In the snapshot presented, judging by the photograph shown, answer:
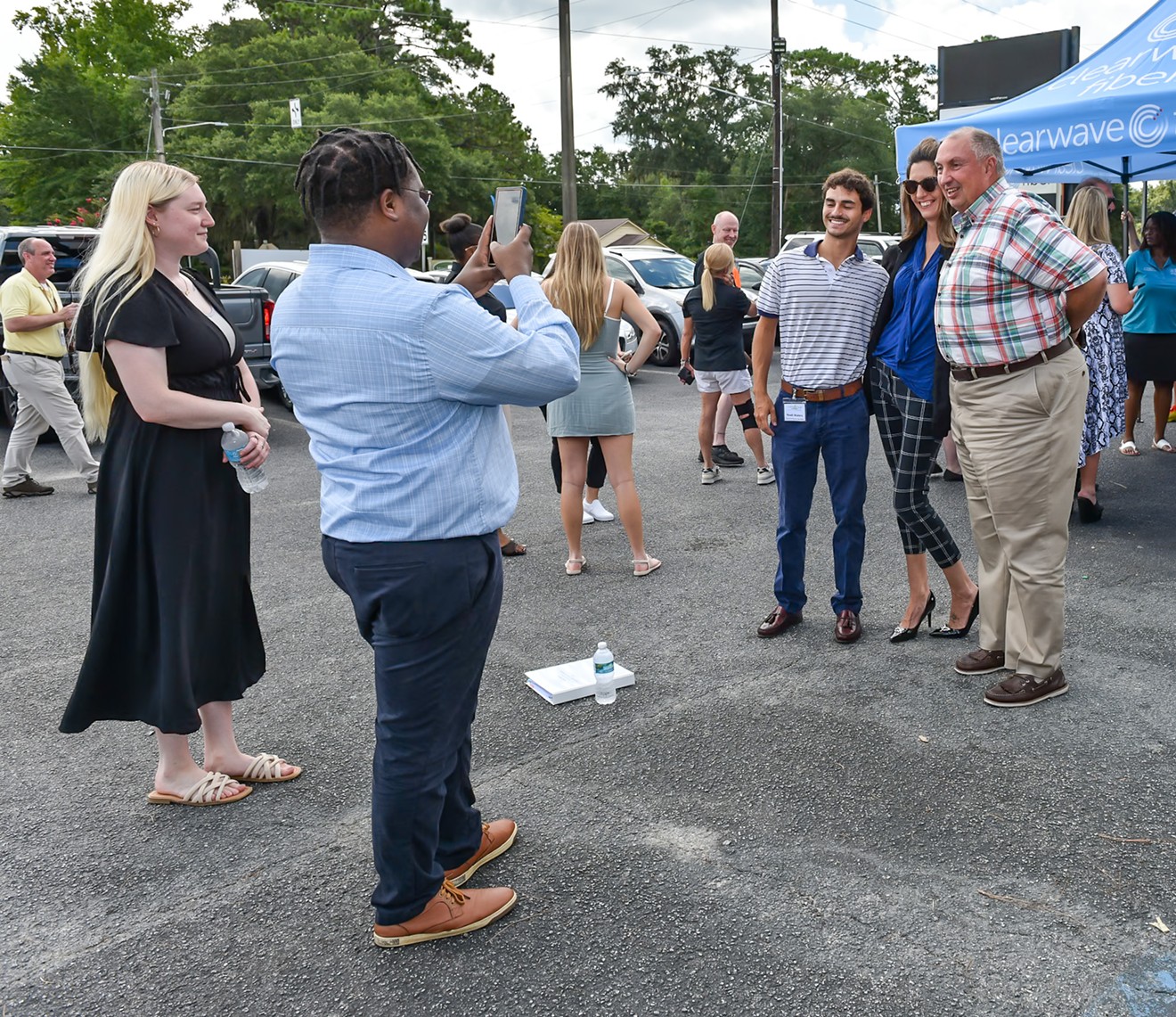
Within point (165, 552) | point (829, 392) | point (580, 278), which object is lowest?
point (165, 552)

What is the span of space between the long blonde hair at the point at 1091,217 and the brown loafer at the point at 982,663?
125 inches

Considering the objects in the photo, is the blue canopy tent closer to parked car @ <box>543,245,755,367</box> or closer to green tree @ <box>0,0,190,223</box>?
parked car @ <box>543,245,755,367</box>

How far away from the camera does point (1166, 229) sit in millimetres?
7680

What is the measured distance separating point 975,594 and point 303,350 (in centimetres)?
351

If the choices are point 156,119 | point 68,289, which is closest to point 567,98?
point 68,289

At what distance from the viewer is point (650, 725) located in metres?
4.02

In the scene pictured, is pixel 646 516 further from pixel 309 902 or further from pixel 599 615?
pixel 309 902

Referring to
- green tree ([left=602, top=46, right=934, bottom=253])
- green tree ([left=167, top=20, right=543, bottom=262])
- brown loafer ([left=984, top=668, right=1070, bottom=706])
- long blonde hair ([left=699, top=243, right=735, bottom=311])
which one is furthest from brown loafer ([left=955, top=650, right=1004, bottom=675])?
green tree ([left=602, top=46, right=934, bottom=253])

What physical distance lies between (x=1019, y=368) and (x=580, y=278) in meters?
2.41

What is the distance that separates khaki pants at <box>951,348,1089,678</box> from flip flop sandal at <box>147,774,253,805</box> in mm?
2936

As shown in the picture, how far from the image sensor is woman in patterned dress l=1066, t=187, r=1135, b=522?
636 cm

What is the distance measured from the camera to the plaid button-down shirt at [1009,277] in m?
3.82

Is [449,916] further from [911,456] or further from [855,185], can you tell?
[855,185]

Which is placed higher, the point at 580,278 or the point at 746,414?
the point at 580,278
